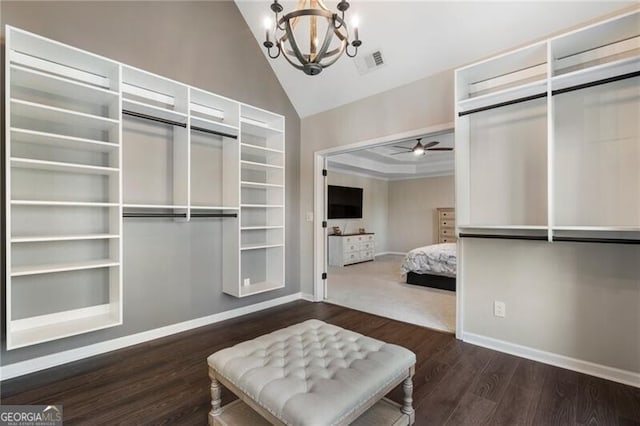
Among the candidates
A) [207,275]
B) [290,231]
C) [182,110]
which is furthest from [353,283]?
[182,110]

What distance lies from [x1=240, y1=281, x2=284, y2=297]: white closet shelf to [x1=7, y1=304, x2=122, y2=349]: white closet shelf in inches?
49.5

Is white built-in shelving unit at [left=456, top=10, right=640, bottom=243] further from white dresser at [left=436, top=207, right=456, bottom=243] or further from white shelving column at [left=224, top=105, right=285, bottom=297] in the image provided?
white dresser at [left=436, top=207, right=456, bottom=243]

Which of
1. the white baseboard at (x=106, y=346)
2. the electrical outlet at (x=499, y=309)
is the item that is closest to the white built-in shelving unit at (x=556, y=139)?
the electrical outlet at (x=499, y=309)

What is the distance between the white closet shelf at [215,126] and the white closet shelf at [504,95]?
2.27m

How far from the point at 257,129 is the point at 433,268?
11.5 ft

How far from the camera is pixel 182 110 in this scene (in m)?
2.89

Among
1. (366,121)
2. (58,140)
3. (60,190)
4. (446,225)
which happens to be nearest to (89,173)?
(60,190)

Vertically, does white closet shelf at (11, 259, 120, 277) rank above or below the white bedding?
above

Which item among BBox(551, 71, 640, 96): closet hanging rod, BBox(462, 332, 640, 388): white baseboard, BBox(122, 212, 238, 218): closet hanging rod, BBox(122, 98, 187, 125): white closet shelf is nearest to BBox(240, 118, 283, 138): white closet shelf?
BBox(122, 98, 187, 125): white closet shelf

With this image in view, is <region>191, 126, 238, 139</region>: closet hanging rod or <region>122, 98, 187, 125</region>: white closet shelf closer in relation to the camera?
<region>122, 98, 187, 125</region>: white closet shelf

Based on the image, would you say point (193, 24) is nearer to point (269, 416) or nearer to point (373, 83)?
point (373, 83)

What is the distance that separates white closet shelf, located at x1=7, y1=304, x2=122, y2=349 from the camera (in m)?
2.08

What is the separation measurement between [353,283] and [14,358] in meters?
4.27

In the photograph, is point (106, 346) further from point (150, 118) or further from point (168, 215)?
point (150, 118)
